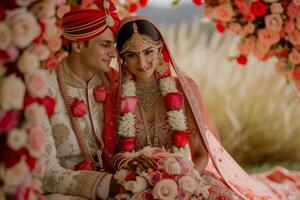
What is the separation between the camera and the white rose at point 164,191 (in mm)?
2676

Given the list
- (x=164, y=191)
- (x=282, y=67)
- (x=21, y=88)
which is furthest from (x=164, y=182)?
(x=282, y=67)

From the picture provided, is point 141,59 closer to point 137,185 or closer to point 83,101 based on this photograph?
point 83,101

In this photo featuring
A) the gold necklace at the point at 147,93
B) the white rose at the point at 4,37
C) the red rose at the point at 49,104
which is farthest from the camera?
the gold necklace at the point at 147,93

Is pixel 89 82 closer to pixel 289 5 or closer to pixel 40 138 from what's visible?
pixel 40 138

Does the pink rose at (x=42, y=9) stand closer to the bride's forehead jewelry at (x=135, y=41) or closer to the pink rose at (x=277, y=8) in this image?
the bride's forehead jewelry at (x=135, y=41)

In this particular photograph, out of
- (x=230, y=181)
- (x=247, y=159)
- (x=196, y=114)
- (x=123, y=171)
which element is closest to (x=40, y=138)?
(x=123, y=171)

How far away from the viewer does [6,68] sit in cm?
211

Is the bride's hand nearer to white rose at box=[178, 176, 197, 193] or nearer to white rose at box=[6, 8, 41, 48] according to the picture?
white rose at box=[178, 176, 197, 193]

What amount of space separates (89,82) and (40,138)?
1025 millimetres

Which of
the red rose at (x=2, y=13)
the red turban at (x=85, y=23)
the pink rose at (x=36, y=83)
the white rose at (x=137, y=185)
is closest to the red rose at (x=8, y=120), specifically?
the pink rose at (x=36, y=83)

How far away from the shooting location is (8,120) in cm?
210

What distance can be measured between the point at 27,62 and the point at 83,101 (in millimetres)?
1034

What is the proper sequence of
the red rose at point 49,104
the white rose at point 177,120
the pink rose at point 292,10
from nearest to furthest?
the red rose at point 49,104 < the white rose at point 177,120 < the pink rose at point 292,10

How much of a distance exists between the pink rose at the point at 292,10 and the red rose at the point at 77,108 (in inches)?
54.6
